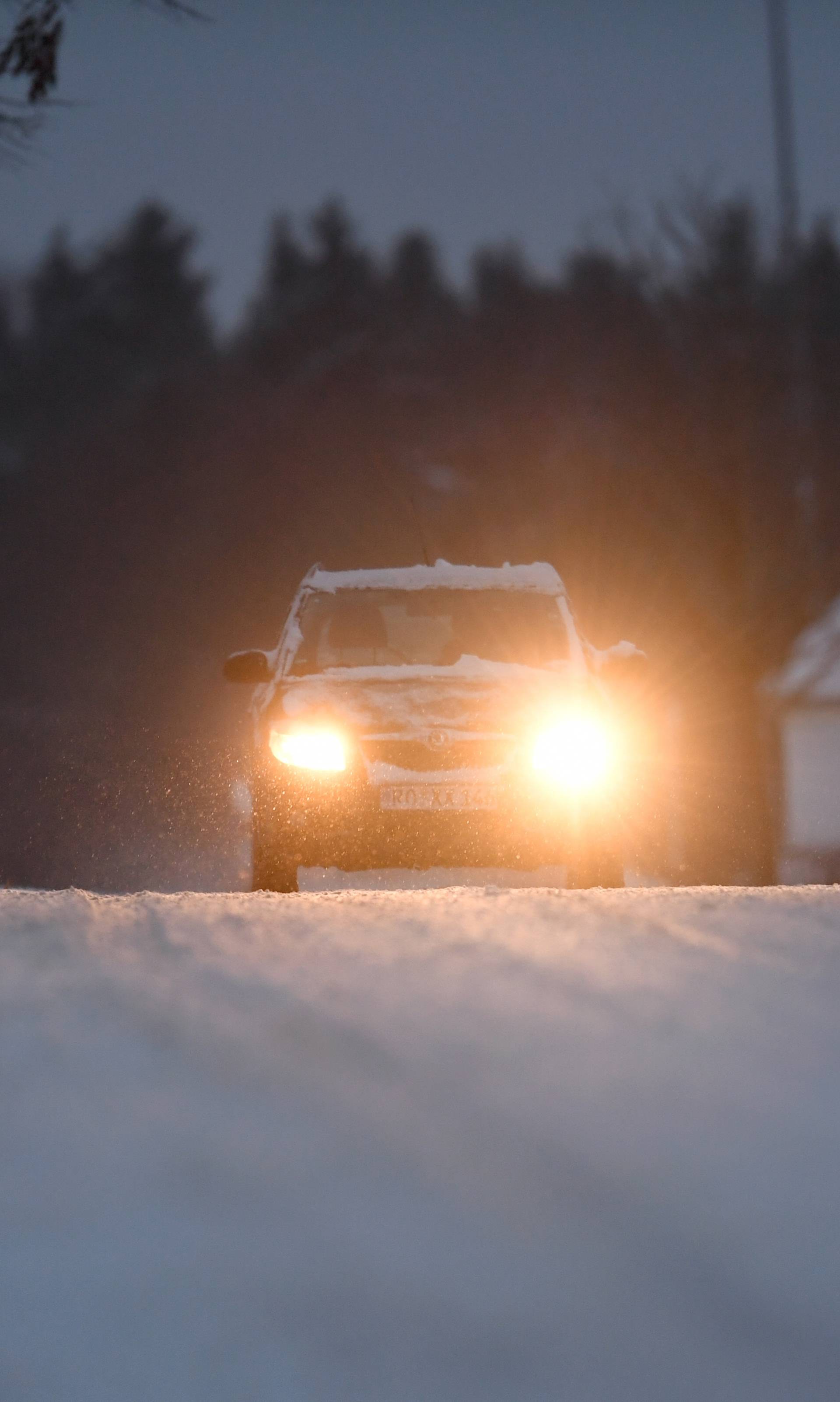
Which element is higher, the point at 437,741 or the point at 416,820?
the point at 437,741

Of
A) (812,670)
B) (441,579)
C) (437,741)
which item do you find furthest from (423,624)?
(812,670)

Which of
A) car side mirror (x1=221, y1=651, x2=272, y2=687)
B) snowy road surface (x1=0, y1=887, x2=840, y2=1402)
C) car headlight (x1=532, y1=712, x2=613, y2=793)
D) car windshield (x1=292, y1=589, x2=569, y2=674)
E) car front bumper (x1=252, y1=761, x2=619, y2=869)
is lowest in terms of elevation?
snowy road surface (x1=0, y1=887, x2=840, y2=1402)

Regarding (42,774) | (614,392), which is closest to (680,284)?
(614,392)

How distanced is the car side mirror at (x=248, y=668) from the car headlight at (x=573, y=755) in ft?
5.06

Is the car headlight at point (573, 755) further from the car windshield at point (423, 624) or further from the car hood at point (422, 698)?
the car windshield at point (423, 624)

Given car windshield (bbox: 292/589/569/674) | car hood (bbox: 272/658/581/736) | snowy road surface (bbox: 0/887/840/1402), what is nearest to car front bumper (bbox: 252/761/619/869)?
car hood (bbox: 272/658/581/736)

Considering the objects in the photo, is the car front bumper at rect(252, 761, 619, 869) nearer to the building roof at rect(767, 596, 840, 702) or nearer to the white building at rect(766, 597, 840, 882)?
the building roof at rect(767, 596, 840, 702)

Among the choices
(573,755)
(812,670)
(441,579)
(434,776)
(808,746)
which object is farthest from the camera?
(808,746)

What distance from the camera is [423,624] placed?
24.5 ft

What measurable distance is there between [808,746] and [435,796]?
4.28 m

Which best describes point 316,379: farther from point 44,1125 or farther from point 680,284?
point 44,1125

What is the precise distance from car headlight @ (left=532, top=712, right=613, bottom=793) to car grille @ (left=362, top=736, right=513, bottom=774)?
0.17 meters

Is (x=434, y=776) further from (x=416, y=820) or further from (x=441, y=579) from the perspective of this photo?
(x=441, y=579)

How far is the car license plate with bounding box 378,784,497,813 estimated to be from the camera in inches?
233
